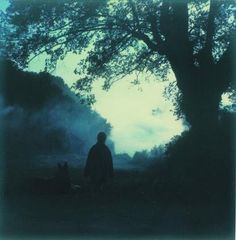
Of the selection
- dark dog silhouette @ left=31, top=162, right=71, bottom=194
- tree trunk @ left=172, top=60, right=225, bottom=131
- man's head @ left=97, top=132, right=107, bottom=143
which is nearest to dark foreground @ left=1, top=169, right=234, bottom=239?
Result: dark dog silhouette @ left=31, top=162, right=71, bottom=194

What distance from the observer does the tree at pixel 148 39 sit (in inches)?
555

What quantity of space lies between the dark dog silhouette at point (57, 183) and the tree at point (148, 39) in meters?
2.66

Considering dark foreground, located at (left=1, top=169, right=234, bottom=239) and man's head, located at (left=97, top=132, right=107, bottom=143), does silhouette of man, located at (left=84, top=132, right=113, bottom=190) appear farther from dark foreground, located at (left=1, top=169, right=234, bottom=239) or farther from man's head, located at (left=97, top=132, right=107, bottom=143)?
dark foreground, located at (left=1, top=169, right=234, bottom=239)

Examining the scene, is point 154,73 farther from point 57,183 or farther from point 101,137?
point 57,183

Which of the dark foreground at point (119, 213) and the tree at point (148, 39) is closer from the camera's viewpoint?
the dark foreground at point (119, 213)

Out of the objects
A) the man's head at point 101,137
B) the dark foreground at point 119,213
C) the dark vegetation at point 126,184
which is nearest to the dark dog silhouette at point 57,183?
the dark vegetation at point 126,184

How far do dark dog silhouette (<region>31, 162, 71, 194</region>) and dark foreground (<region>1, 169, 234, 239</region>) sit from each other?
0.19m

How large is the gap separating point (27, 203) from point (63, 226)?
243cm

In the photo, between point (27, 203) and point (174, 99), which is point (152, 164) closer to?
point (174, 99)

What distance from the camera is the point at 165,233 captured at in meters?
9.41

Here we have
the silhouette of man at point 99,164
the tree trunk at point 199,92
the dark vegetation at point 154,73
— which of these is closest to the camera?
the dark vegetation at point 154,73

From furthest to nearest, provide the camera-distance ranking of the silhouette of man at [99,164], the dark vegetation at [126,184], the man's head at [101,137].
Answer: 1. the silhouette of man at [99,164]
2. the man's head at [101,137]
3. the dark vegetation at [126,184]

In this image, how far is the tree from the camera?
14.1m

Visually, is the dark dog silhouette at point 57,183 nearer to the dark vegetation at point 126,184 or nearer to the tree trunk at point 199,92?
the dark vegetation at point 126,184
